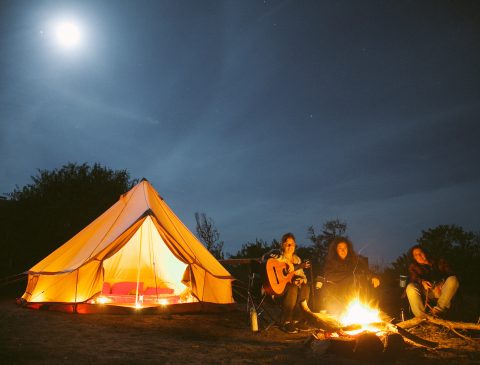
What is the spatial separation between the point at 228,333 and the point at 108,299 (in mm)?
2945

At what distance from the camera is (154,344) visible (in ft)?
10.7

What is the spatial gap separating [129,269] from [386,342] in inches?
223

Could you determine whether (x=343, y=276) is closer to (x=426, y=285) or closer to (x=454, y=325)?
(x=426, y=285)

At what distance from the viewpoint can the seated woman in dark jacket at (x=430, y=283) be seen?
3.80m

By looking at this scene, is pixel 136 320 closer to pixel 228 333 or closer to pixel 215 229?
pixel 228 333

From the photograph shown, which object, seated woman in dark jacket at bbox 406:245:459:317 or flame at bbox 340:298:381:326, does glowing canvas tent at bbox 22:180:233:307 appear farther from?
seated woman in dark jacket at bbox 406:245:459:317

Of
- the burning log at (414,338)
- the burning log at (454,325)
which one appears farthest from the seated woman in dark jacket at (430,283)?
the burning log at (414,338)

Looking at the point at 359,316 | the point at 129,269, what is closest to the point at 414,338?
the point at 359,316

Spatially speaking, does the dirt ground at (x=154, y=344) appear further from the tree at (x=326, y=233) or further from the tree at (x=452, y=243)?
the tree at (x=326, y=233)

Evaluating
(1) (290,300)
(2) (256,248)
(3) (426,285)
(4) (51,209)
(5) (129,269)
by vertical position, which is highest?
(4) (51,209)

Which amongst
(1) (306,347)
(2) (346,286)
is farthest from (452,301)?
(1) (306,347)

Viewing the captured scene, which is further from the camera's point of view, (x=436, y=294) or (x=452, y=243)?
(x=452, y=243)

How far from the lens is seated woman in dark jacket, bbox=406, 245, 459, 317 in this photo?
3803 millimetres

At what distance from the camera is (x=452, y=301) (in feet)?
12.5
